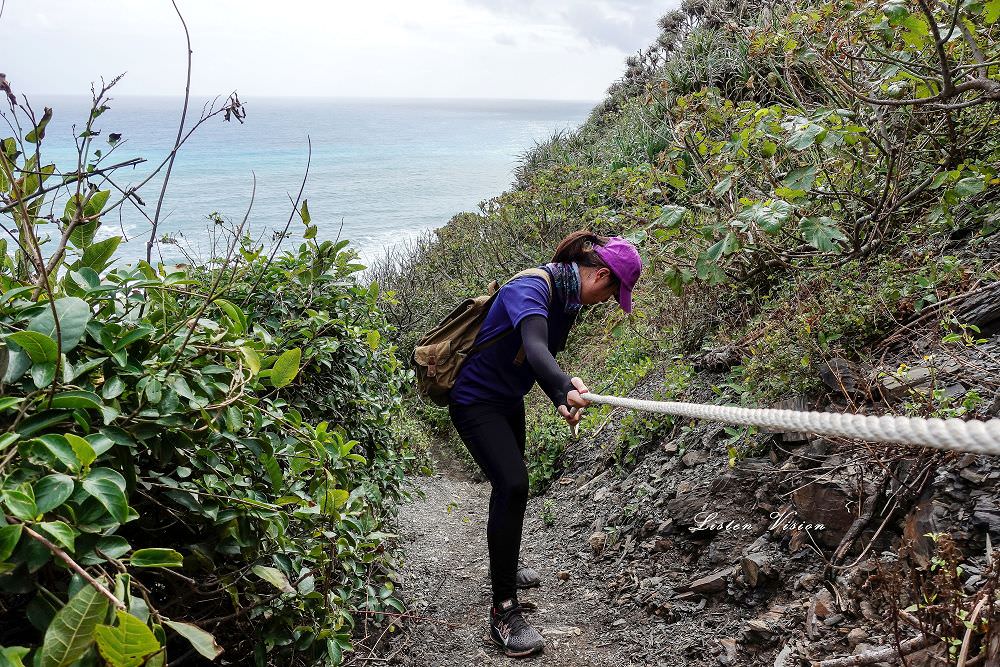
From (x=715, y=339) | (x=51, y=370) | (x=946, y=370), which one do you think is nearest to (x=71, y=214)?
(x=51, y=370)

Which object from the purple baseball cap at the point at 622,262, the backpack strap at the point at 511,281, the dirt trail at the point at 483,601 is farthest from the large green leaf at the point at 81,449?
the purple baseball cap at the point at 622,262

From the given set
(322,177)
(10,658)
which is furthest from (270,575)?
(322,177)

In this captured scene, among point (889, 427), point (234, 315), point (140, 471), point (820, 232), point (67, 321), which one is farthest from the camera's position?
point (820, 232)

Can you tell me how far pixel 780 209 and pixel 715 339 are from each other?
7.36 ft

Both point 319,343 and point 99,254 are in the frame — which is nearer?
point 99,254

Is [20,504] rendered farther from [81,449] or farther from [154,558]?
[154,558]

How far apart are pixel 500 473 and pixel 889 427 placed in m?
2.22

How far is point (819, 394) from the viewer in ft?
12.3

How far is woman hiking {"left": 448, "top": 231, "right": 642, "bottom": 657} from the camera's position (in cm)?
338

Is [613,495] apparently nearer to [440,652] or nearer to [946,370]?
[440,652]

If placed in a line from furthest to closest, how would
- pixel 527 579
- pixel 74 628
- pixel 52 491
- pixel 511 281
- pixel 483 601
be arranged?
pixel 527 579
pixel 483 601
pixel 511 281
pixel 52 491
pixel 74 628

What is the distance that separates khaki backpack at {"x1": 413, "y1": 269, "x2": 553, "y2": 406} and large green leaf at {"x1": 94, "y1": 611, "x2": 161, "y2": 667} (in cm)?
241

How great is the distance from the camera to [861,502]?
3018mm

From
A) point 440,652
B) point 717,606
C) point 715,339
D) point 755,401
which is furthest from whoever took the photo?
point 715,339
